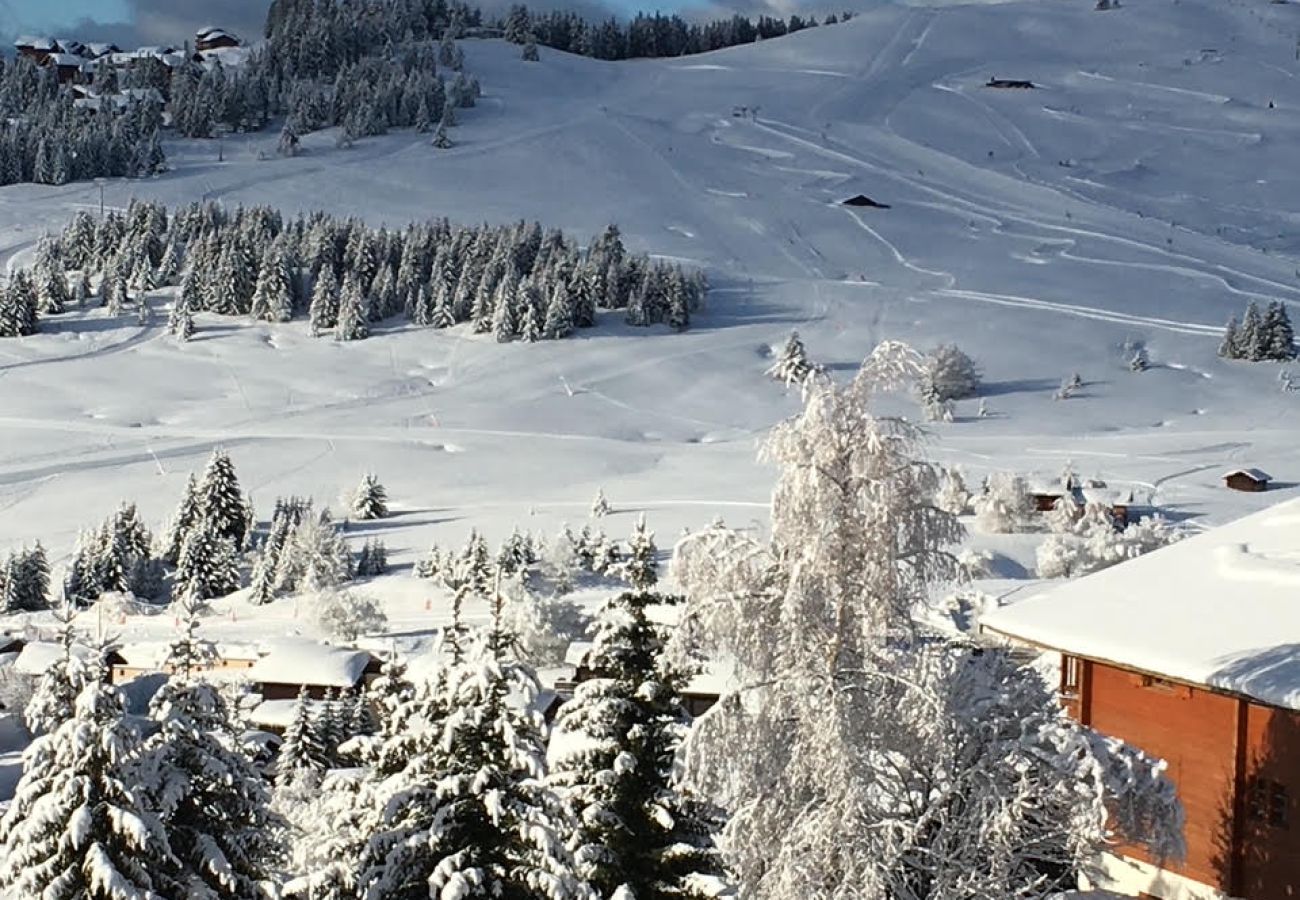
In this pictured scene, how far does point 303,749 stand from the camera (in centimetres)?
2588

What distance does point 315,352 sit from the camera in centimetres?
8125

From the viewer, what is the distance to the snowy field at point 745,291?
59.3m

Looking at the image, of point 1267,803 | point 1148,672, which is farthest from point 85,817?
point 1267,803

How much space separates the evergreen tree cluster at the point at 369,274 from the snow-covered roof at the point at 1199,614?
6873 centimetres

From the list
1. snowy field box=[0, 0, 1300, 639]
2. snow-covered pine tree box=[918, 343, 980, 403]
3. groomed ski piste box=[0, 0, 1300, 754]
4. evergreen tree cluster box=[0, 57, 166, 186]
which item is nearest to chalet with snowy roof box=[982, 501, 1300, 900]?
snowy field box=[0, 0, 1300, 639]

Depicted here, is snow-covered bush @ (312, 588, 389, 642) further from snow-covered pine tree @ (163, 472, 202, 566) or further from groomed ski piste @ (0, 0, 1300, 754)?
snow-covered pine tree @ (163, 472, 202, 566)

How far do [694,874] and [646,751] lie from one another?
1.11 meters

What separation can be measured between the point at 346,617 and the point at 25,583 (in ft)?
44.5

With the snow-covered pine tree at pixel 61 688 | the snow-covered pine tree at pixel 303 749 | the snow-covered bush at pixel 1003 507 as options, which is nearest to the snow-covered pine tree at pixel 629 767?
the snow-covered pine tree at pixel 61 688

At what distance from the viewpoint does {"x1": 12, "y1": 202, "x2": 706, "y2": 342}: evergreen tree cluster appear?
84375 mm

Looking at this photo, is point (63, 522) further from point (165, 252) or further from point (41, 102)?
point (41, 102)

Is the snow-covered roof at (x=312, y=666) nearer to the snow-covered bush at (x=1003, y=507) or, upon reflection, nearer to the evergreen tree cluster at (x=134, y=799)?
the snow-covered bush at (x=1003, y=507)

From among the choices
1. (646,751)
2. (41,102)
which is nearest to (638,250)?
(41,102)

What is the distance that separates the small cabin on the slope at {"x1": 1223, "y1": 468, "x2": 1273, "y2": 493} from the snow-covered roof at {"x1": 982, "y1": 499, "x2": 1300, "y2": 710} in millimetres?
41568
